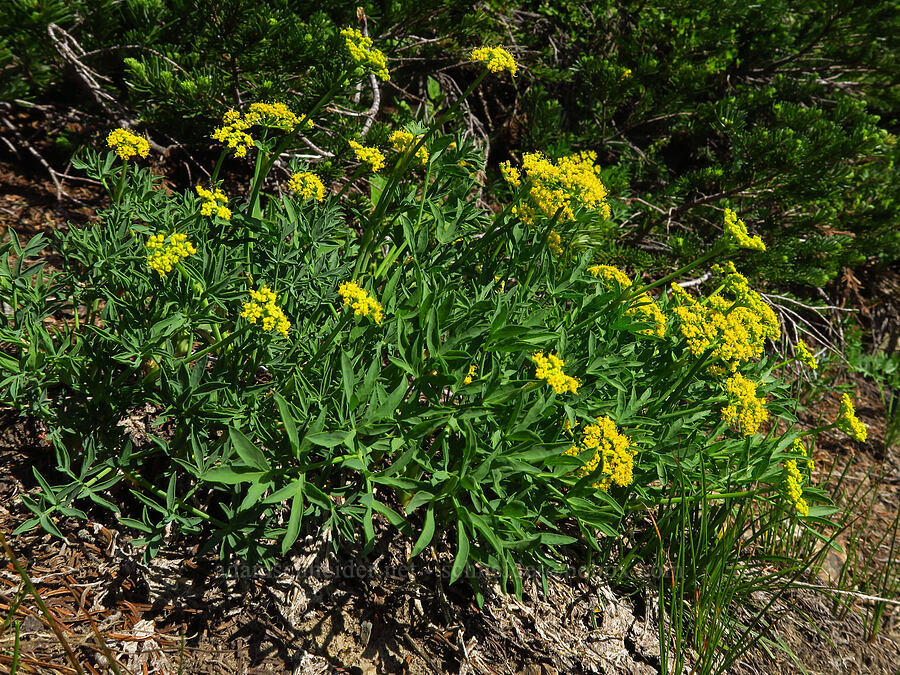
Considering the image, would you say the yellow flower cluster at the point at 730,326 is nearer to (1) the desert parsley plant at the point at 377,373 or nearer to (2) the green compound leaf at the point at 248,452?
(1) the desert parsley plant at the point at 377,373

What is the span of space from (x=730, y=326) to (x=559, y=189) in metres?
0.74

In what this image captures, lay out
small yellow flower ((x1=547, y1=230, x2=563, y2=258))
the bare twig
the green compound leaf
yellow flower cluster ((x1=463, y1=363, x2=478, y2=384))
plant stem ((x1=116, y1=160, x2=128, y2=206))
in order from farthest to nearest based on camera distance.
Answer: the bare twig → small yellow flower ((x1=547, y1=230, x2=563, y2=258)) → plant stem ((x1=116, y1=160, x2=128, y2=206)) → yellow flower cluster ((x1=463, y1=363, x2=478, y2=384)) → the green compound leaf

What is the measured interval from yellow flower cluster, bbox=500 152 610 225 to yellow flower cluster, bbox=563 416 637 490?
2.53ft

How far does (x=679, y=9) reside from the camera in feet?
13.2

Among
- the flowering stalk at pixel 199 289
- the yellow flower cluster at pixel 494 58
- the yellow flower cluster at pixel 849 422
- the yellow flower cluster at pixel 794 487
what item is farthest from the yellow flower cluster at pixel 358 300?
the yellow flower cluster at pixel 849 422

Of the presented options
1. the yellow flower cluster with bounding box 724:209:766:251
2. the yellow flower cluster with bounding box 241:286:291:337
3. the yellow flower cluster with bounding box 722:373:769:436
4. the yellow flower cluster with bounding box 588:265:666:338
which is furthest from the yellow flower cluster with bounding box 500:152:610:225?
the yellow flower cluster with bounding box 241:286:291:337

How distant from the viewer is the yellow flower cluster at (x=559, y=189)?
218 centimetres

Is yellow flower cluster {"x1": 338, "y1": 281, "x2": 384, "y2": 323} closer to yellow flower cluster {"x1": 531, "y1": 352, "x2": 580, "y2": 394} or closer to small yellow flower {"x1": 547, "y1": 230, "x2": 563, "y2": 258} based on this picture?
yellow flower cluster {"x1": 531, "y1": 352, "x2": 580, "y2": 394}

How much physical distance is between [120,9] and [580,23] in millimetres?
2757

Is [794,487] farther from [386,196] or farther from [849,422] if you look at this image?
[386,196]

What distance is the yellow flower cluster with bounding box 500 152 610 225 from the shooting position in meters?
2.18

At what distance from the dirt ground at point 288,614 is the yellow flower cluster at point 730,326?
3.25 feet

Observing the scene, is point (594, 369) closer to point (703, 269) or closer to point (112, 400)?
point (112, 400)

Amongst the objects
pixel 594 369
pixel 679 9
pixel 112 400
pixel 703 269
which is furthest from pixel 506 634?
pixel 679 9
